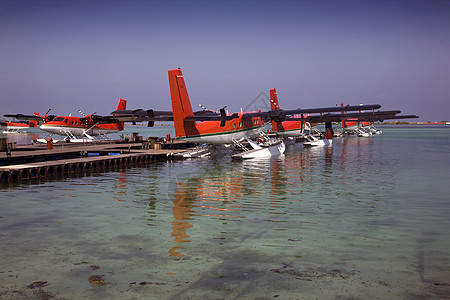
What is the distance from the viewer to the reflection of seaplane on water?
163ft

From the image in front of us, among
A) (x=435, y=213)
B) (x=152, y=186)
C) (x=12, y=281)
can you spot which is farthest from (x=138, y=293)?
(x=152, y=186)

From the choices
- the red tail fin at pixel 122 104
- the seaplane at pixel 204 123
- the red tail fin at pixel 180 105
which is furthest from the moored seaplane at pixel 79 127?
the red tail fin at pixel 180 105

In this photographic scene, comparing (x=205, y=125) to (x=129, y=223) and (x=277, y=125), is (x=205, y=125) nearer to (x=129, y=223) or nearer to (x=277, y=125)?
Result: (x=129, y=223)

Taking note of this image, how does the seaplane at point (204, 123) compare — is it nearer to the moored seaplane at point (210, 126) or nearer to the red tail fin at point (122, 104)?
the moored seaplane at point (210, 126)

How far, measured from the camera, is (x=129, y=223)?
12.0m

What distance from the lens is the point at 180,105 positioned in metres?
29.6

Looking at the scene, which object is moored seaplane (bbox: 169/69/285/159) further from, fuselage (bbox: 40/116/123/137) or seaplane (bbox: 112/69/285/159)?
fuselage (bbox: 40/116/123/137)

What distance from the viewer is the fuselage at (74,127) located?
49.6m

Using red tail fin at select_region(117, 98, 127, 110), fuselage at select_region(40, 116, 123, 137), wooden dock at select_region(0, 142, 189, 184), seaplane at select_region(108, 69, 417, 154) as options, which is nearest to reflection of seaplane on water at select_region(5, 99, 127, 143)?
fuselage at select_region(40, 116, 123, 137)

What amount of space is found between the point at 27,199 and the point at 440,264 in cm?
1541

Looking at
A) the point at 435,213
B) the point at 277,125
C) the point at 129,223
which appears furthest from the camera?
the point at 277,125

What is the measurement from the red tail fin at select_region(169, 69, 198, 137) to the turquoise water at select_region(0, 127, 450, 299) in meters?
11.2

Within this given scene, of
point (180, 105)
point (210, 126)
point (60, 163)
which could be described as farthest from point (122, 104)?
point (60, 163)

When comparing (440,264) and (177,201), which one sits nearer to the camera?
(440,264)
